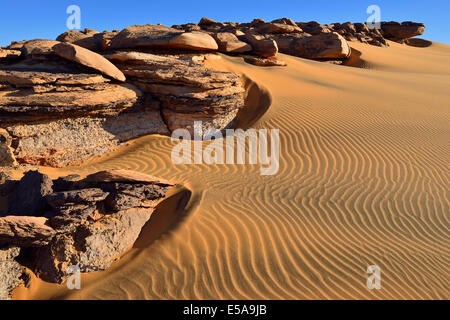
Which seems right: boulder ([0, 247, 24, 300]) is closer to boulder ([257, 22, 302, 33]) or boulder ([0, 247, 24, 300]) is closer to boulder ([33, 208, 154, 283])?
boulder ([33, 208, 154, 283])

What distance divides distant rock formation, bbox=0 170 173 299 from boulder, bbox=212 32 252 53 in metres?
11.8

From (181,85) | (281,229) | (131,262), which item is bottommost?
(131,262)

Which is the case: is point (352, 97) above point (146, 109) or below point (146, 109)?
above

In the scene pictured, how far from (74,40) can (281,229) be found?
13942mm

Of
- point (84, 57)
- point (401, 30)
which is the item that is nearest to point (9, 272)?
point (84, 57)

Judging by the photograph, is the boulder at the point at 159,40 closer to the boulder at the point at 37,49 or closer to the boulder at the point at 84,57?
the boulder at the point at 37,49

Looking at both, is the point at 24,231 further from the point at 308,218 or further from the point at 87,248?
the point at 308,218

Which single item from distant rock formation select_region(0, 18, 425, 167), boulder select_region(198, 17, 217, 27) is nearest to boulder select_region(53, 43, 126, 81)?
distant rock formation select_region(0, 18, 425, 167)

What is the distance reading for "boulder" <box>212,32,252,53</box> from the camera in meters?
15.9

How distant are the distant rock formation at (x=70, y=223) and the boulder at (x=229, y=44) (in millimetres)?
11812
